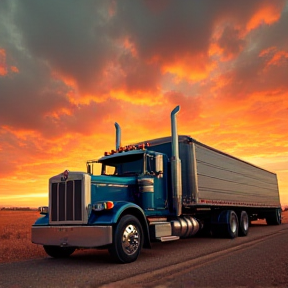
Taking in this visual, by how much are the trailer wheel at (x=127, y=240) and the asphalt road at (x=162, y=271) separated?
0.77 ft

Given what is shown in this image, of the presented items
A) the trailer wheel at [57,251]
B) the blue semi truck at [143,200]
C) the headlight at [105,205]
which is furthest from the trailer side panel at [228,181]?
the trailer wheel at [57,251]

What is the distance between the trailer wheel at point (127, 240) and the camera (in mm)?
8234

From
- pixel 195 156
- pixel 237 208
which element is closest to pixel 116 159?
pixel 195 156

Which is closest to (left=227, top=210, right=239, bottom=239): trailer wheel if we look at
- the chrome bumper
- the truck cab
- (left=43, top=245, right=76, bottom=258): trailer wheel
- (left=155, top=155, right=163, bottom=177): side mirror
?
the truck cab

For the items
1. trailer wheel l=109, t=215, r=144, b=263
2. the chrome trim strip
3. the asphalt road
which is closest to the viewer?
the asphalt road

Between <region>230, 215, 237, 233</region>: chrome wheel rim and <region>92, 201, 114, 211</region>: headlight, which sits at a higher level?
<region>92, 201, 114, 211</region>: headlight

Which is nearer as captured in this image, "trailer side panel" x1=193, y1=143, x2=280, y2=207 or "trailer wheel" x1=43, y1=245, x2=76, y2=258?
→ "trailer wheel" x1=43, y1=245, x2=76, y2=258

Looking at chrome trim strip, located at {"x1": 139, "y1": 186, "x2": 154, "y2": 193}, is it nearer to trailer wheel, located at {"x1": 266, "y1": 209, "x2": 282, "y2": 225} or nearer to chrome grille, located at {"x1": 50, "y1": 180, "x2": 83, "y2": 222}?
chrome grille, located at {"x1": 50, "y1": 180, "x2": 83, "y2": 222}

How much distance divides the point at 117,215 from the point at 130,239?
805 millimetres

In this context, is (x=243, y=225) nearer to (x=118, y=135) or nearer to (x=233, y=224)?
(x=233, y=224)

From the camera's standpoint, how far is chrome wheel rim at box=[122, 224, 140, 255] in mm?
8509

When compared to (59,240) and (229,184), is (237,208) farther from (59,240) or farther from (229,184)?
(59,240)

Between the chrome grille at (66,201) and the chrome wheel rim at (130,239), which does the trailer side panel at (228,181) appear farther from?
the chrome grille at (66,201)

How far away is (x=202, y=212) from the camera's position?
1379 cm
